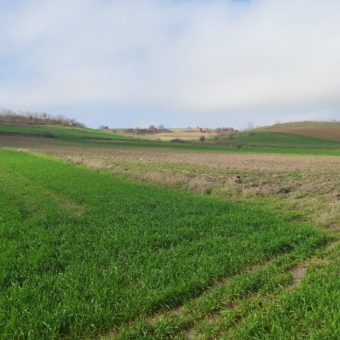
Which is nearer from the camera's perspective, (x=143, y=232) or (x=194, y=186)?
(x=143, y=232)

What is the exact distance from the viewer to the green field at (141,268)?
5566 mm

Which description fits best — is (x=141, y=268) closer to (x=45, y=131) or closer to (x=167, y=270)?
(x=167, y=270)

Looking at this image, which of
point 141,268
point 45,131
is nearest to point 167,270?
point 141,268

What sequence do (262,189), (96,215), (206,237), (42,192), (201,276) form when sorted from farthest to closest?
(262,189) < (42,192) < (96,215) < (206,237) < (201,276)

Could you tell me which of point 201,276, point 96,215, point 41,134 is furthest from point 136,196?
point 41,134

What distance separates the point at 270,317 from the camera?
5727 mm

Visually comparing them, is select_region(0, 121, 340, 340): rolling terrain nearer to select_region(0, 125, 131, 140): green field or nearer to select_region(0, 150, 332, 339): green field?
select_region(0, 150, 332, 339): green field

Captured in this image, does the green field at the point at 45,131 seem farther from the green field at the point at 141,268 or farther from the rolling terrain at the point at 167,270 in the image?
the green field at the point at 141,268

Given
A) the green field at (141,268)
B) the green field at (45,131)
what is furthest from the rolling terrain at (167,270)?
the green field at (45,131)

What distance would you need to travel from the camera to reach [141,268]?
7.64m

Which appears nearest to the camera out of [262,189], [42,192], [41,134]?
[42,192]

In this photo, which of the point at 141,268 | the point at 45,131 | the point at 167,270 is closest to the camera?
the point at 167,270

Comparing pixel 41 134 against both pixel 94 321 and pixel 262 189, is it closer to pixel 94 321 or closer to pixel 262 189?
pixel 262 189

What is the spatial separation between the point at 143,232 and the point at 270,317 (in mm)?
5743
